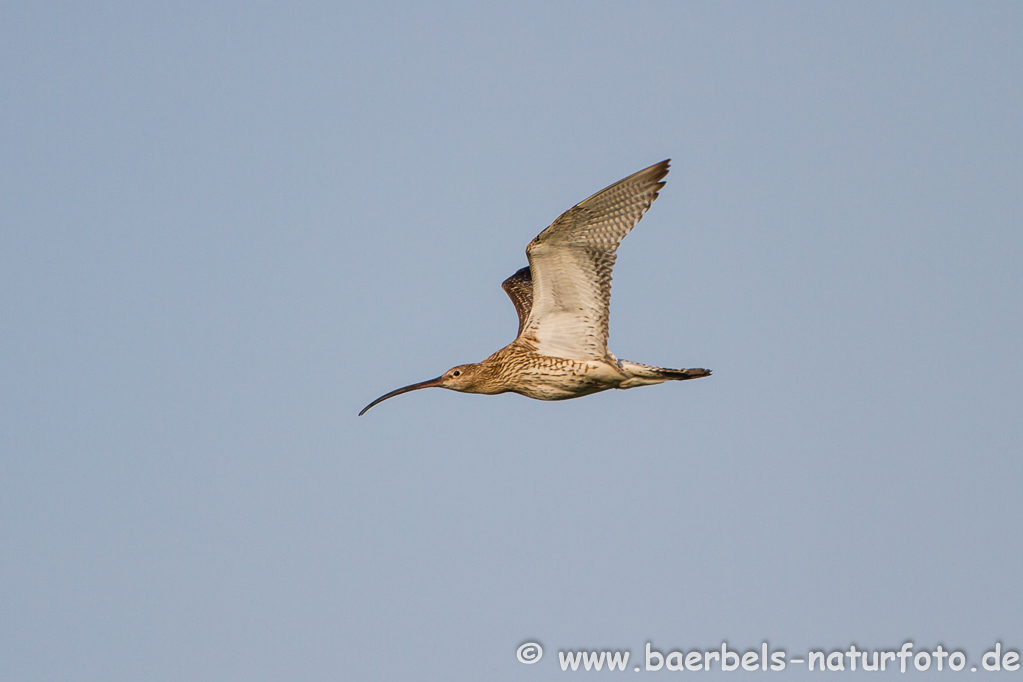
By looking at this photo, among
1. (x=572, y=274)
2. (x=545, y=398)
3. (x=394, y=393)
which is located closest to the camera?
(x=572, y=274)

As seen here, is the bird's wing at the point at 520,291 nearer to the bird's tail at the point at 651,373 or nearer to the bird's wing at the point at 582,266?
the bird's wing at the point at 582,266

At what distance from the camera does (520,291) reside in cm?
1922

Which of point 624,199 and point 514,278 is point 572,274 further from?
point 514,278

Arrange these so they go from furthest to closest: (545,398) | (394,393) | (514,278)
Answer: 1. (514,278)
2. (394,393)
3. (545,398)

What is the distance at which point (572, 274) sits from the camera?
15469 millimetres

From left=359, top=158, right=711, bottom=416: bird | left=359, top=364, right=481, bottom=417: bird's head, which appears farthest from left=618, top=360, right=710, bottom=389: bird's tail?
left=359, top=364, right=481, bottom=417: bird's head

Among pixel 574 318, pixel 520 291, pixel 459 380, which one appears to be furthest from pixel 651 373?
pixel 520 291

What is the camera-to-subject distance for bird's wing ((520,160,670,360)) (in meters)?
14.9

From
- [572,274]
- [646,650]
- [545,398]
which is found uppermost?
[572,274]

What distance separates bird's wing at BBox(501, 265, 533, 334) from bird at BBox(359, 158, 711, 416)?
5.72 ft

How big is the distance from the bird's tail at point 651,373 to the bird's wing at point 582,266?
1.21 feet

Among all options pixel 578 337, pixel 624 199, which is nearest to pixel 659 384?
pixel 578 337

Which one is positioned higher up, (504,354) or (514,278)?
(514,278)

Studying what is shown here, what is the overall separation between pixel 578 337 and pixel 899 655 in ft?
17.5
